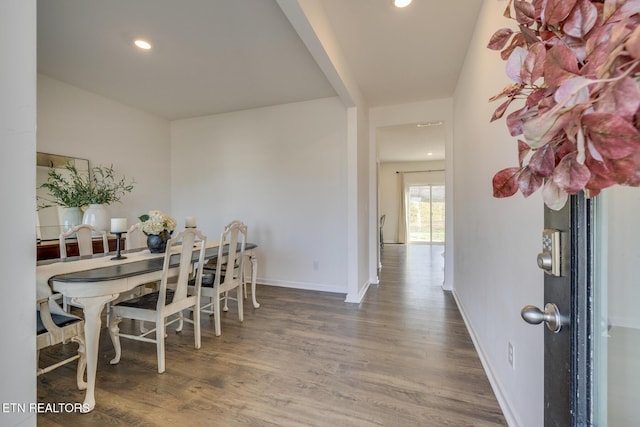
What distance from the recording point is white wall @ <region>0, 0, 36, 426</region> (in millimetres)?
581

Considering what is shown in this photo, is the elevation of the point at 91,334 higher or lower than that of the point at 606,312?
lower

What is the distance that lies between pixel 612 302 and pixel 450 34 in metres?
2.58

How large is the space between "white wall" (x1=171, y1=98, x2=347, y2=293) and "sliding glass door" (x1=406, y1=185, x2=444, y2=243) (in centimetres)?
560

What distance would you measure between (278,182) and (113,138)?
7.82ft

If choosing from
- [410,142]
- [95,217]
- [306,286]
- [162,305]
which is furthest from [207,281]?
[410,142]

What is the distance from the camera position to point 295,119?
3957mm

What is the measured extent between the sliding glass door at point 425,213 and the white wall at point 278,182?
5602 millimetres

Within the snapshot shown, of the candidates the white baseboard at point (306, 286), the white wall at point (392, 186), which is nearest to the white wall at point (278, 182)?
the white baseboard at point (306, 286)

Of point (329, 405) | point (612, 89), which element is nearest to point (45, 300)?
point (329, 405)

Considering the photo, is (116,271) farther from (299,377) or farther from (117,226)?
(299,377)

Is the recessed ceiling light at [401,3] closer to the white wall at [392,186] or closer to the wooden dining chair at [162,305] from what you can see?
the wooden dining chair at [162,305]

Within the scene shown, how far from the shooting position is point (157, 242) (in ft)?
8.11

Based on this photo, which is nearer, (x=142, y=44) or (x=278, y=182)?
(x=142, y=44)

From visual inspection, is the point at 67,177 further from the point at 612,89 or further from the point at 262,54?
the point at 612,89
